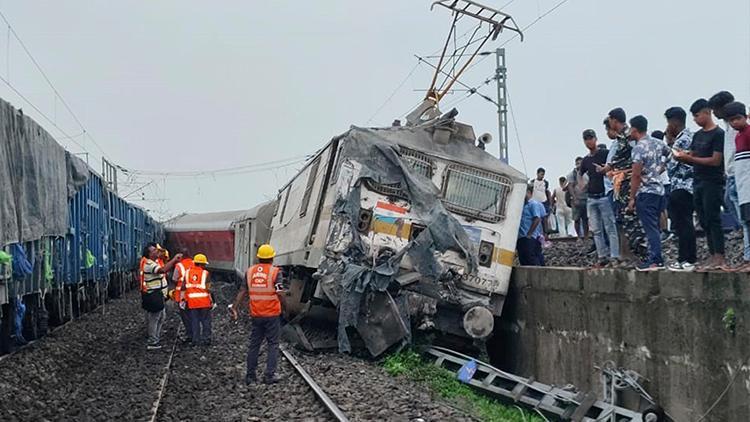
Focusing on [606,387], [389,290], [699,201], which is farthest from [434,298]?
[699,201]

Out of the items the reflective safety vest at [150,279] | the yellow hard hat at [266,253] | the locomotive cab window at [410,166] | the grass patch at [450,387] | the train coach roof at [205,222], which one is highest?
the train coach roof at [205,222]

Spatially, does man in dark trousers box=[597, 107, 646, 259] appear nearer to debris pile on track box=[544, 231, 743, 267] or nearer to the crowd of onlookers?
the crowd of onlookers

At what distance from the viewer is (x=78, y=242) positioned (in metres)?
15.2

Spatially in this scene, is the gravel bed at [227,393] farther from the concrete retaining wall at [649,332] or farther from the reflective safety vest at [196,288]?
the concrete retaining wall at [649,332]

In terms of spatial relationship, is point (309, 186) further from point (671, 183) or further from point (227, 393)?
point (671, 183)

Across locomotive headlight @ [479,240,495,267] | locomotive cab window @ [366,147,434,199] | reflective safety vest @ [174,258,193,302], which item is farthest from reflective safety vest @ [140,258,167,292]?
locomotive headlight @ [479,240,495,267]

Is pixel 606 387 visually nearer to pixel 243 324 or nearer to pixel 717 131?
pixel 717 131

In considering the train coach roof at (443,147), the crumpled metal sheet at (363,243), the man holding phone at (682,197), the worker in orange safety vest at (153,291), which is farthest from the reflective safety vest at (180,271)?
the man holding phone at (682,197)

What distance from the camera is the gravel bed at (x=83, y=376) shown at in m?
8.16

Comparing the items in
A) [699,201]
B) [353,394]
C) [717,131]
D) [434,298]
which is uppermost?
[717,131]

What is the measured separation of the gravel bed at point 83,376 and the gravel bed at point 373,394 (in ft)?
6.28

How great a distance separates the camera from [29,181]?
35.2 ft

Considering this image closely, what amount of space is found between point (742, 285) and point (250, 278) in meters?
5.42

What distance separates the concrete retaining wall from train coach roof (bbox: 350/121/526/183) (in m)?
1.51
